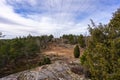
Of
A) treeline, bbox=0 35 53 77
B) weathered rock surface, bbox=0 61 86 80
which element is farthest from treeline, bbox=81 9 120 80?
treeline, bbox=0 35 53 77

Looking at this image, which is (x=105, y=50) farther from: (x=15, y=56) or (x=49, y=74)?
(x=15, y=56)

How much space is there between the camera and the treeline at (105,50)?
9141mm

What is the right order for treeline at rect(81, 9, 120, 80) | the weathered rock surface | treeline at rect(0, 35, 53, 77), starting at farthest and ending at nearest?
treeline at rect(0, 35, 53, 77) → the weathered rock surface → treeline at rect(81, 9, 120, 80)

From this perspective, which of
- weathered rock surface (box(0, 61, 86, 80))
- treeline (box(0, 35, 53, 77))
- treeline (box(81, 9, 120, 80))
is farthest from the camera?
treeline (box(0, 35, 53, 77))

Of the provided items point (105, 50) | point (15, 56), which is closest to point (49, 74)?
point (105, 50)

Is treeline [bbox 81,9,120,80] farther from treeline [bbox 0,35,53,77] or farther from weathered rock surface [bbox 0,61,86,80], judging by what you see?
treeline [bbox 0,35,53,77]

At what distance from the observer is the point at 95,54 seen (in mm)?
10164

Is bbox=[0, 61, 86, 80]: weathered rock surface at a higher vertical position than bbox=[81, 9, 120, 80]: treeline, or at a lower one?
lower

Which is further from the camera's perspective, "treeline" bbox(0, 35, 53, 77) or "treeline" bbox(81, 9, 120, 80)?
"treeline" bbox(0, 35, 53, 77)

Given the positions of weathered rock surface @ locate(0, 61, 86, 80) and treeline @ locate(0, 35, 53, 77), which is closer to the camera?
weathered rock surface @ locate(0, 61, 86, 80)

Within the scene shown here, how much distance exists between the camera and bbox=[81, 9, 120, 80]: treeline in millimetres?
9141

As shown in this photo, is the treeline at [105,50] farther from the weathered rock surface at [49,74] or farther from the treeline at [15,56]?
the treeline at [15,56]

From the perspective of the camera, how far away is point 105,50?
30.9 ft

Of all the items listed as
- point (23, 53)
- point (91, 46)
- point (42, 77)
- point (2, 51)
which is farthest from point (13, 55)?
point (91, 46)
